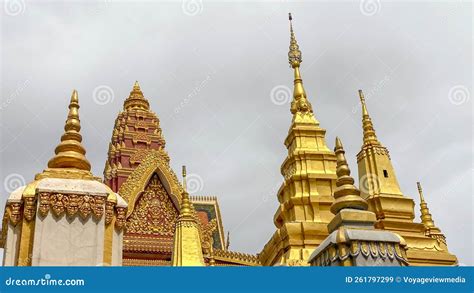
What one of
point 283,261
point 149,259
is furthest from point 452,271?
point 149,259

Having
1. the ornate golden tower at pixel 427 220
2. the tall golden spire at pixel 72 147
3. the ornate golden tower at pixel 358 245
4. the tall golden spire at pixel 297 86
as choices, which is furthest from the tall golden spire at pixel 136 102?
the ornate golden tower at pixel 358 245

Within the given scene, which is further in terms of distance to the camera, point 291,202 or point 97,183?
point 291,202

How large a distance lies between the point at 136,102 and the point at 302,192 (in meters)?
21.5

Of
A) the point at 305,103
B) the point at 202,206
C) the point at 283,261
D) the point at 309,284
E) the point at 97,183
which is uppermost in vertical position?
the point at 202,206

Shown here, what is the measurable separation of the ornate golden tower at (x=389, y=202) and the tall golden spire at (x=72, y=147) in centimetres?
1125

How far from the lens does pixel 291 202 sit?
19.4 meters

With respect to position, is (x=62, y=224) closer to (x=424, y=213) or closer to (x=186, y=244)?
(x=186, y=244)

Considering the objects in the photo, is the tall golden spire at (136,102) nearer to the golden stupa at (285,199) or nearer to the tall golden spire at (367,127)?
the golden stupa at (285,199)

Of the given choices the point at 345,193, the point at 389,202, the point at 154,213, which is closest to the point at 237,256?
the point at 154,213

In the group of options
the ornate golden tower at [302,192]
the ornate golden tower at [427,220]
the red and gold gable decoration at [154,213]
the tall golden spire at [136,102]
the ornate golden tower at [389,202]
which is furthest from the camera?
the tall golden spire at [136,102]

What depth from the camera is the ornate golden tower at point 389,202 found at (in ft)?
57.5

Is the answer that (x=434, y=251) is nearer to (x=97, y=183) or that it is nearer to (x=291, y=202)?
(x=291, y=202)

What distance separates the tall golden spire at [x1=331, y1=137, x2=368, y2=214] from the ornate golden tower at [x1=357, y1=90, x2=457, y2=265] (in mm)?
8040

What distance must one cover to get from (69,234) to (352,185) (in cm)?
477
